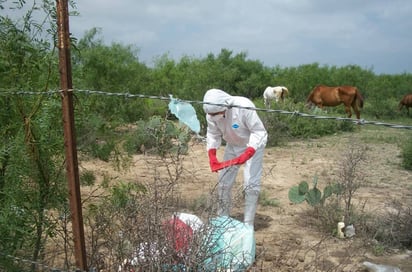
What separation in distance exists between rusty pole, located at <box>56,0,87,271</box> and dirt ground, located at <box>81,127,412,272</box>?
2.11 feet

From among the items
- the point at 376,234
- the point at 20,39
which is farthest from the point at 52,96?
the point at 376,234

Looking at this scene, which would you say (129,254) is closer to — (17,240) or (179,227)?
(179,227)

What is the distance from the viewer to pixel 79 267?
102 inches

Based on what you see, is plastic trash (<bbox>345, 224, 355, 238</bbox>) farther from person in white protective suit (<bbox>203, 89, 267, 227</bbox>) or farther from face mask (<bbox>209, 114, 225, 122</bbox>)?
face mask (<bbox>209, 114, 225, 122</bbox>)

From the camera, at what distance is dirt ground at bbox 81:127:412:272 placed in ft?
14.3

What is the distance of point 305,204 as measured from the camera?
6797mm

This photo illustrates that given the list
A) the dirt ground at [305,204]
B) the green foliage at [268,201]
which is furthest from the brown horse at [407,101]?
the green foliage at [268,201]

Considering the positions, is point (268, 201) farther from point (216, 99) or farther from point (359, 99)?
point (359, 99)

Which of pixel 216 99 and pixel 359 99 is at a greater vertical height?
pixel 216 99

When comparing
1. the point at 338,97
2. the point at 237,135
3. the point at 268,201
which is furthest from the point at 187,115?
the point at 338,97

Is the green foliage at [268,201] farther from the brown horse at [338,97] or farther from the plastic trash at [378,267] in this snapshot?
the brown horse at [338,97]

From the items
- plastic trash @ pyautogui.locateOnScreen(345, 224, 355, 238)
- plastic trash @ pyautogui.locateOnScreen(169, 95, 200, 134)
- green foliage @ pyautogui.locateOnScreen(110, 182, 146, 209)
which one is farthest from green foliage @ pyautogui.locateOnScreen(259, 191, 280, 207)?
green foliage @ pyautogui.locateOnScreen(110, 182, 146, 209)

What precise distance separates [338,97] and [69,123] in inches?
720

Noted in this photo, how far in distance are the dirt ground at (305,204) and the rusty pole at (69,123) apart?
0.64 meters
